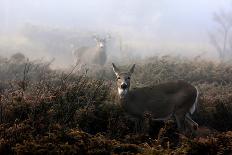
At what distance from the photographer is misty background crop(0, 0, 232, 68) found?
4003 centimetres

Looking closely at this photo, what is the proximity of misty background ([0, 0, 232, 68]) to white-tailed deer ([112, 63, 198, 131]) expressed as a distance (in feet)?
55.8

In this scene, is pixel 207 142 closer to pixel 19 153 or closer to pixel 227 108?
pixel 19 153

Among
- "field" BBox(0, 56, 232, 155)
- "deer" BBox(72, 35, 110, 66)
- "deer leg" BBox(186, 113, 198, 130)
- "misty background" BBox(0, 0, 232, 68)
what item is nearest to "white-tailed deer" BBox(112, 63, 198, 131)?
"deer leg" BBox(186, 113, 198, 130)

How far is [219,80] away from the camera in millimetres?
17781

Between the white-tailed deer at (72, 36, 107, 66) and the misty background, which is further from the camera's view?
the misty background

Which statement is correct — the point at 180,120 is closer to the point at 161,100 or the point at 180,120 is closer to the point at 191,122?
the point at 191,122

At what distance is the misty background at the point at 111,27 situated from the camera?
40.0 metres

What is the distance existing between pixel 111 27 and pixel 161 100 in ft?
182

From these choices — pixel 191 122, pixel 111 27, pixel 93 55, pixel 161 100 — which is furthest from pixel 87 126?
pixel 111 27

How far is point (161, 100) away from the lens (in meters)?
10.8

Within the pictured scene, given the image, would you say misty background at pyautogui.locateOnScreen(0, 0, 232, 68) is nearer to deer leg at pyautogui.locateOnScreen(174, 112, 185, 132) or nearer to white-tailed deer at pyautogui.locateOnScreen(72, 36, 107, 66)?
white-tailed deer at pyautogui.locateOnScreen(72, 36, 107, 66)

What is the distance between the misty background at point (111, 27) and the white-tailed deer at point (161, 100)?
17011mm

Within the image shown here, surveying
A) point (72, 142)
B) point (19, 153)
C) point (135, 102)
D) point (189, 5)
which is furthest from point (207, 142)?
point (189, 5)

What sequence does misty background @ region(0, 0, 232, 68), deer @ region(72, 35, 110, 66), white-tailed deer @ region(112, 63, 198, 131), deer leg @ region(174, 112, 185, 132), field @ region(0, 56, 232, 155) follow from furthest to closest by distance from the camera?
misty background @ region(0, 0, 232, 68) → deer @ region(72, 35, 110, 66) → white-tailed deer @ region(112, 63, 198, 131) → deer leg @ region(174, 112, 185, 132) → field @ region(0, 56, 232, 155)
